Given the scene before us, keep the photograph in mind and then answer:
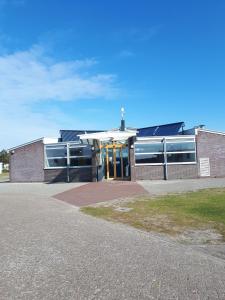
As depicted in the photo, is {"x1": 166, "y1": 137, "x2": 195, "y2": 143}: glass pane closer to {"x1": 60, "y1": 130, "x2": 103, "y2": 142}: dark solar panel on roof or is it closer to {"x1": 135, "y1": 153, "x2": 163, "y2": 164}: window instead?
{"x1": 135, "y1": 153, "x2": 163, "y2": 164}: window

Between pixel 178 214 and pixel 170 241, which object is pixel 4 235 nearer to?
pixel 170 241

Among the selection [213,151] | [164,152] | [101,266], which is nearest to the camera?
[101,266]

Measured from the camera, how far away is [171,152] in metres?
24.5

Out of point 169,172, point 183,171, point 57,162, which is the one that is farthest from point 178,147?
point 57,162

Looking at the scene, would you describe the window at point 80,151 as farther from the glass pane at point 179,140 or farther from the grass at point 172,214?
the grass at point 172,214

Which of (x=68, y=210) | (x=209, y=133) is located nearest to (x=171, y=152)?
(x=209, y=133)

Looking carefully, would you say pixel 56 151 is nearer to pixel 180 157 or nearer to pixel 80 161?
pixel 80 161

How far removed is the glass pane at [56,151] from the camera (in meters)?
26.0

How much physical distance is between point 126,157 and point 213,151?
6.27 metres

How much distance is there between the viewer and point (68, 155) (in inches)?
1008

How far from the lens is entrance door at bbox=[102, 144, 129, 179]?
1013 inches

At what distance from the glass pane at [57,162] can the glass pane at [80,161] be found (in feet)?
2.09

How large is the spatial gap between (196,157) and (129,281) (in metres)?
20.9

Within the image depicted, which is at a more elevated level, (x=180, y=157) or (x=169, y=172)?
(x=180, y=157)
